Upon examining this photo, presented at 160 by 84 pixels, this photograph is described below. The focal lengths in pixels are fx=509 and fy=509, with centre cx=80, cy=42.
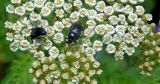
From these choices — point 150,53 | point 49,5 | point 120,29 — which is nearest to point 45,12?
point 49,5

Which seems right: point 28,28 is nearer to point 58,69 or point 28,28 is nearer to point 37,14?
point 37,14

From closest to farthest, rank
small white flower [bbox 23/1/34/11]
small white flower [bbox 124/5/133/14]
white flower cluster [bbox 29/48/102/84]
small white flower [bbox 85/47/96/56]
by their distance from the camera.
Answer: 1. white flower cluster [bbox 29/48/102/84]
2. small white flower [bbox 85/47/96/56]
3. small white flower [bbox 23/1/34/11]
4. small white flower [bbox 124/5/133/14]

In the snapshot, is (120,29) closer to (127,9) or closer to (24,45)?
(127,9)

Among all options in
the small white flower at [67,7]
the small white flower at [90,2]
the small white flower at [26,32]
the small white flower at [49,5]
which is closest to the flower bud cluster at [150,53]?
the small white flower at [90,2]

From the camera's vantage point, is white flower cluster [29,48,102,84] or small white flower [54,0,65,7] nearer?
white flower cluster [29,48,102,84]

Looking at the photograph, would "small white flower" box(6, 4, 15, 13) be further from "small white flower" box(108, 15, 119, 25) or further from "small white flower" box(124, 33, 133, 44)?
"small white flower" box(124, 33, 133, 44)

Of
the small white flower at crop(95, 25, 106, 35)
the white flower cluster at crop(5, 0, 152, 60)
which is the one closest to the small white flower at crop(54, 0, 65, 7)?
the white flower cluster at crop(5, 0, 152, 60)
